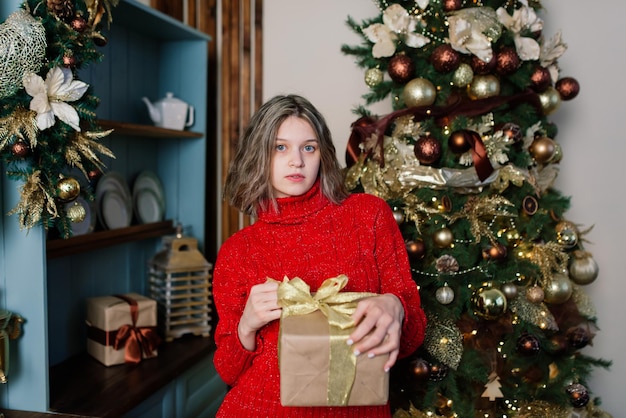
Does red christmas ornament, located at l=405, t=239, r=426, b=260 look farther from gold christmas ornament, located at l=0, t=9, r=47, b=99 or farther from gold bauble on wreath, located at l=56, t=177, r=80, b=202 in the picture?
gold christmas ornament, located at l=0, t=9, r=47, b=99

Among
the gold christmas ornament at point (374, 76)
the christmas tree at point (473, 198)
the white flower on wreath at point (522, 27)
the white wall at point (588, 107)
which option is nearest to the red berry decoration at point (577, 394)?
the christmas tree at point (473, 198)

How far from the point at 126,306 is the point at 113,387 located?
0.33 metres

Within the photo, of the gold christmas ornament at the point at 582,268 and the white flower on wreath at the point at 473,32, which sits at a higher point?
the white flower on wreath at the point at 473,32

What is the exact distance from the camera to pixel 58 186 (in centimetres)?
149

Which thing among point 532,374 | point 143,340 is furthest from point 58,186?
point 532,374

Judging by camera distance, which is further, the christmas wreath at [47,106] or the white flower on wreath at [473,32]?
the white flower on wreath at [473,32]

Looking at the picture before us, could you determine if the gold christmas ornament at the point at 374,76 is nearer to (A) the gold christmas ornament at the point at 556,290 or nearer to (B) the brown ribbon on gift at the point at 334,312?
(A) the gold christmas ornament at the point at 556,290

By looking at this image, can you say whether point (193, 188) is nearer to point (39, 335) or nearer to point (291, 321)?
point (39, 335)

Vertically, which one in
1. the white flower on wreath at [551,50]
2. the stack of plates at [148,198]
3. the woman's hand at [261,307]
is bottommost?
the woman's hand at [261,307]

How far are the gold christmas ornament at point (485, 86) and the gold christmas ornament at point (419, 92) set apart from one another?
0.15m

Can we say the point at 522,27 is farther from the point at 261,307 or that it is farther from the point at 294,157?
the point at 261,307

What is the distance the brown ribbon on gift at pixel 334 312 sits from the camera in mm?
1097

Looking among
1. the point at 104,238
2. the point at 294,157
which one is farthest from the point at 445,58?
the point at 104,238

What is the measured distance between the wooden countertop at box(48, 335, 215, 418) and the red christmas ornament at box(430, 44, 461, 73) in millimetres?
1375
